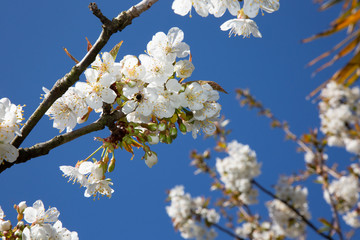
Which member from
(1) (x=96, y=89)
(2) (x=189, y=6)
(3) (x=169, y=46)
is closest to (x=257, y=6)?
(2) (x=189, y=6)

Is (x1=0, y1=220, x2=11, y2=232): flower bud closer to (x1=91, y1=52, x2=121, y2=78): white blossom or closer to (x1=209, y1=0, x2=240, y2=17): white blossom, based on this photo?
(x1=91, y1=52, x2=121, y2=78): white blossom

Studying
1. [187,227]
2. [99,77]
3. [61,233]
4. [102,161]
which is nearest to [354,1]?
[99,77]

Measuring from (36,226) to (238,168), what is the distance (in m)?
4.08

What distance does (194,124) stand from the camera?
1.42 meters

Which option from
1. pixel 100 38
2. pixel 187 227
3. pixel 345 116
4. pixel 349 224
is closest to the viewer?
pixel 100 38

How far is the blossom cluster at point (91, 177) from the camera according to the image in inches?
55.2

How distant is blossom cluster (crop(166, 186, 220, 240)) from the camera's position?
5.43m

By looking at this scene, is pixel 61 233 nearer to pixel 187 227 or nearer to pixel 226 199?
pixel 226 199

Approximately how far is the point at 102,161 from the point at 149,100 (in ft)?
1.28

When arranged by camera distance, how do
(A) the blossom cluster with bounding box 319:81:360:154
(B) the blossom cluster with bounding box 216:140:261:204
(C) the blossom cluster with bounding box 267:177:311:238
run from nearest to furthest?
(A) the blossom cluster with bounding box 319:81:360:154 → (C) the blossom cluster with bounding box 267:177:311:238 → (B) the blossom cluster with bounding box 216:140:261:204

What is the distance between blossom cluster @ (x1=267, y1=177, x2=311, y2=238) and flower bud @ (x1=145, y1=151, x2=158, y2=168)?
13.6ft

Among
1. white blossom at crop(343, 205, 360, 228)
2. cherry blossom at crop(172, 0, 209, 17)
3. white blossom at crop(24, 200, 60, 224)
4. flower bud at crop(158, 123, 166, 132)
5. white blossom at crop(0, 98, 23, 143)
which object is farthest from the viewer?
white blossom at crop(343, 205, 360, 228)

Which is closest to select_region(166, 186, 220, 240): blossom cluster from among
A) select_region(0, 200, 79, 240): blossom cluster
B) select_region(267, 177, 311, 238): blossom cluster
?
select_region(267, 177, 311, 238): blossom cluster

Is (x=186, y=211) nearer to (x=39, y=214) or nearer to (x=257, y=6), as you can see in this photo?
(x=39, y=214)
